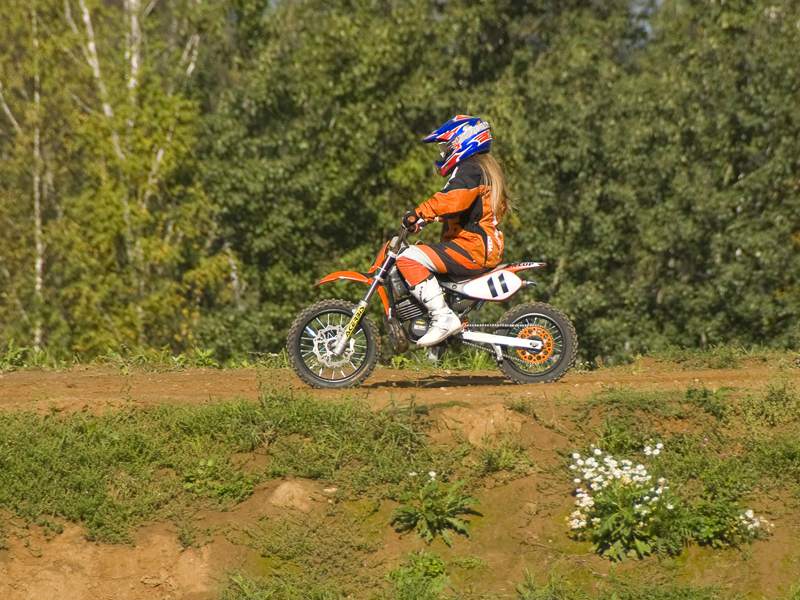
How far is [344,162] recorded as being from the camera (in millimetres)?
29672

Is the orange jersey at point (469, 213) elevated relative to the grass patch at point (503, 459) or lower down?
elevated

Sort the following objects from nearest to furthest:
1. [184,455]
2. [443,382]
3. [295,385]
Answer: [184,455] → [295,385] → [443,382]

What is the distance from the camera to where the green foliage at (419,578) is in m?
8.59

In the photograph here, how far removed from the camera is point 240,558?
29.4 feet

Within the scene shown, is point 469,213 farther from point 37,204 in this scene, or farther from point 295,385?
point 37,204

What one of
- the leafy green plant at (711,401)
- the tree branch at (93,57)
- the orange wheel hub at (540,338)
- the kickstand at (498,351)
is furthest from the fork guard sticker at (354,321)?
the tree branch at (93,57)

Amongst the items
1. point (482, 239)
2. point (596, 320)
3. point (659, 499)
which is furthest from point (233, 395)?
point (596, 320)

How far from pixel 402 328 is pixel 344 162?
1872 cm

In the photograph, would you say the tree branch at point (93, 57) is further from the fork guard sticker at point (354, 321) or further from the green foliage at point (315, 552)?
the green foliage at point (315, 552)

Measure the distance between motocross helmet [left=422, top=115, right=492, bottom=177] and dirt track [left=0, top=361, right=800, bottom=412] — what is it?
2.02m

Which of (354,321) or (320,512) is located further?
(354,321)

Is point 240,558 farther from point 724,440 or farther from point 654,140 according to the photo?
point 654,140

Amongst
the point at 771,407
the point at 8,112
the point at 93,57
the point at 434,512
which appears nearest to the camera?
the point at 434,512

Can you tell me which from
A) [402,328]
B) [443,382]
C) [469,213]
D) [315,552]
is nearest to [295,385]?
[402,328]
